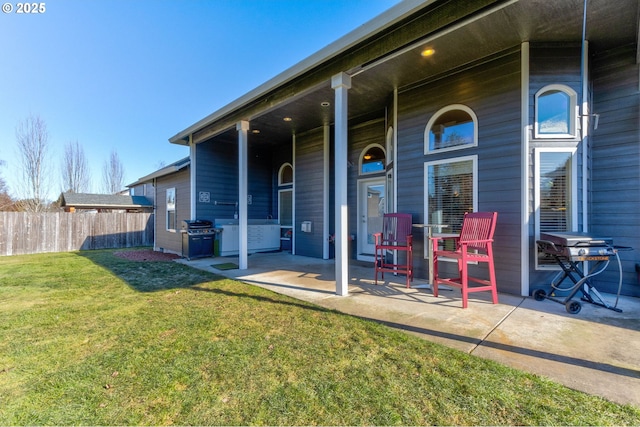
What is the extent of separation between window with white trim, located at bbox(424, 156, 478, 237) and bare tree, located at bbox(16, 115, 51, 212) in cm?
1907

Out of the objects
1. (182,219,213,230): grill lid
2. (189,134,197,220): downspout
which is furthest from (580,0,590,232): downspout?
(189,134,197,220): downspout

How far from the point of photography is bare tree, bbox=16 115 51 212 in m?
14.0

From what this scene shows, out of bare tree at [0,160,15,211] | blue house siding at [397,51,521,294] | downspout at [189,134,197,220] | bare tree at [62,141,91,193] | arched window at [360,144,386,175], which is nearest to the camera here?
blue house siding at [397,51,521,294]

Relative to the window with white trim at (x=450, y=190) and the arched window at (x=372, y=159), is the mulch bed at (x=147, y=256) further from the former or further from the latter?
the window with white trim at (x=450, y=190)

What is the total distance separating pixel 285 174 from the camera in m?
8.59

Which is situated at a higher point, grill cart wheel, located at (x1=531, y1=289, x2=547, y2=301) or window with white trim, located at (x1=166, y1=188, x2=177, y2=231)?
window with white trim, located at (x1=166, y1=188, x2=177, y2=231)

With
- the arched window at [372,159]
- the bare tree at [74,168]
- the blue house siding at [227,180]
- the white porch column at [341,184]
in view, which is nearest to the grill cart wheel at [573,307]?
the white porch column at [341,184]

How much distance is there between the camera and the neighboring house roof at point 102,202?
12805 mm

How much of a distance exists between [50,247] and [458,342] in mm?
13131

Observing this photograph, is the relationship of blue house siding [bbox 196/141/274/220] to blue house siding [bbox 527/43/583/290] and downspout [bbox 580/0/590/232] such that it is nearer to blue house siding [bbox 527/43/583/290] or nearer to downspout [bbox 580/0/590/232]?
blue house siding [bbox 527/43/583/290]

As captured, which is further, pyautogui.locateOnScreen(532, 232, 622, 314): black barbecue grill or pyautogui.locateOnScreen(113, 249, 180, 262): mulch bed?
pyautogui.locateOnScreen(113, 249, 180, 262): mulch bed

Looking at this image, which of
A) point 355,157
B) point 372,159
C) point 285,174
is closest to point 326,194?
point 355,157

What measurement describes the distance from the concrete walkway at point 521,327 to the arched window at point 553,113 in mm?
2162

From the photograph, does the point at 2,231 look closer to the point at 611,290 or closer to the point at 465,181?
the point at 465,181
